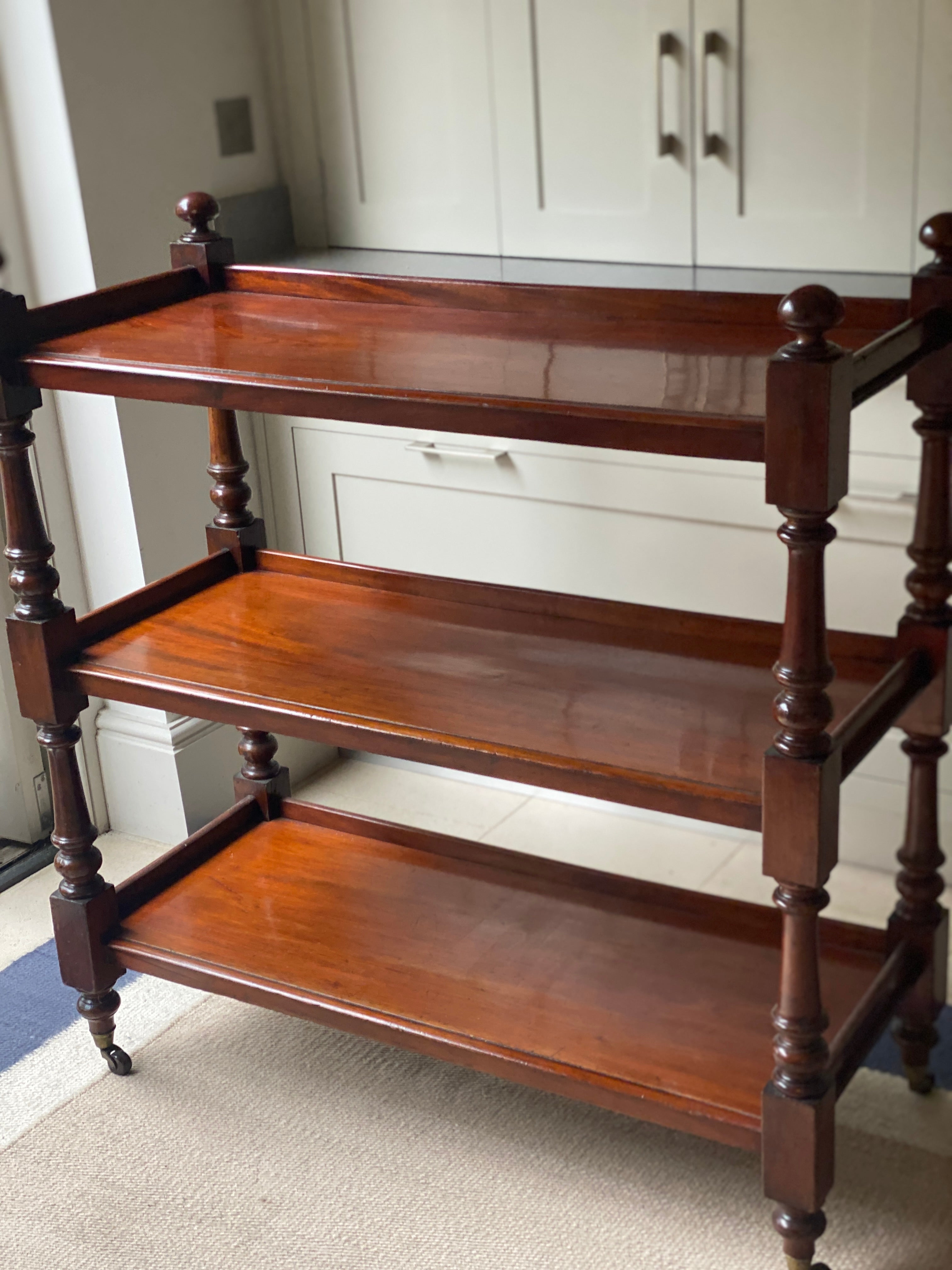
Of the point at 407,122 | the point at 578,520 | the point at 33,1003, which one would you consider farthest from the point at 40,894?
the point at 407,122

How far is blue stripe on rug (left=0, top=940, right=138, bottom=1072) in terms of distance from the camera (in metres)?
2.43

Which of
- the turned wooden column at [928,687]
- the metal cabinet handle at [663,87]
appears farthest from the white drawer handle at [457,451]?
the turned wooden column at [928,687]

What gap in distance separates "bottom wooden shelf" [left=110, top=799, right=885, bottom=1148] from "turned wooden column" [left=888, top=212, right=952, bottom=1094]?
3.3 inches

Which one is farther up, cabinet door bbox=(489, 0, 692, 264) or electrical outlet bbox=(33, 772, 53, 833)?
cabinet door bbox=(489, 0, 692, 264)

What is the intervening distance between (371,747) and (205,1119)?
74 cm

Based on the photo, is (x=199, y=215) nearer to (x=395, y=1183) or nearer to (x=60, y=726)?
(x=60, y=726)

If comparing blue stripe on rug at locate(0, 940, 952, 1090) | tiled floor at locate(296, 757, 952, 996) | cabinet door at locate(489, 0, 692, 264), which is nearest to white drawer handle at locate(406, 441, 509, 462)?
cabinet door at locate(489, 0, 692, 264)

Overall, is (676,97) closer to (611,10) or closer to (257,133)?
(611,10)

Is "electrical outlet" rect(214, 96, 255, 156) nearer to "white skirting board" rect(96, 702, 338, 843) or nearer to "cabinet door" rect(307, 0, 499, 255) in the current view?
"cabinet door" rect(307, 0, 499, 255)

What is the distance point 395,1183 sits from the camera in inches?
81.4

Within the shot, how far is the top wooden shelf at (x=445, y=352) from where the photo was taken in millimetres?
1558

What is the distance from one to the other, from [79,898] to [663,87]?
1598 millimetres

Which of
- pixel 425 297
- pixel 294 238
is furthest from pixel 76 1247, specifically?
pixel 294 238

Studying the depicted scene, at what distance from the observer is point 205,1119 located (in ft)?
7.27
